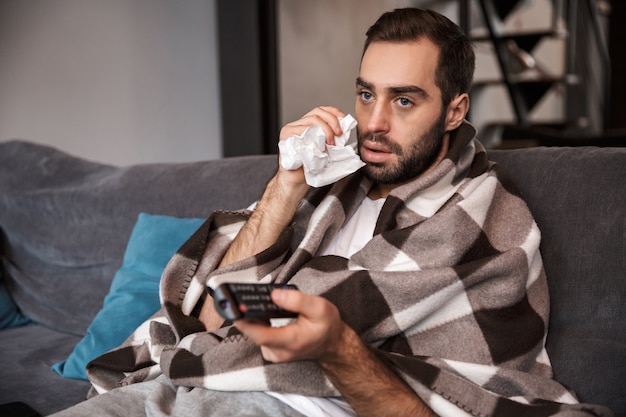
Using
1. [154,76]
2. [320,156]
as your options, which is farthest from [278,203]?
[154,76]

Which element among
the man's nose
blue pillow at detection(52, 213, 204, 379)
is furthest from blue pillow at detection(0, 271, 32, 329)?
the man's nose

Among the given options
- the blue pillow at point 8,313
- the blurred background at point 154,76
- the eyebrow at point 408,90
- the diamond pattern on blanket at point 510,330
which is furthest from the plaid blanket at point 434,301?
the blurred background at point 154,76

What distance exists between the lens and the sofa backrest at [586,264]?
A: 1320mm

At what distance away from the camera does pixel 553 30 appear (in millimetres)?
4430

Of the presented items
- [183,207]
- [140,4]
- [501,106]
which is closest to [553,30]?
[501,106]

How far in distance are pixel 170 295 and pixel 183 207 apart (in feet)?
1.83

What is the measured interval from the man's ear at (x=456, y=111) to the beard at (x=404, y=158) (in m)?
0.04

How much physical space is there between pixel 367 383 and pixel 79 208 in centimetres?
141

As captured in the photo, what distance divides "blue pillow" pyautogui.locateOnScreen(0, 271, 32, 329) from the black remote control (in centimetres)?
166

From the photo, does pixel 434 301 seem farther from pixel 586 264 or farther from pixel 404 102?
pixel 404 102

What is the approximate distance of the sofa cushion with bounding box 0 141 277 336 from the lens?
2010 mm

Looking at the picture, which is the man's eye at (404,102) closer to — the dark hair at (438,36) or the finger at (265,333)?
the dark hair at (438,36)

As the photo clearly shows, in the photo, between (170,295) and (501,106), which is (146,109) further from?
(501,106)

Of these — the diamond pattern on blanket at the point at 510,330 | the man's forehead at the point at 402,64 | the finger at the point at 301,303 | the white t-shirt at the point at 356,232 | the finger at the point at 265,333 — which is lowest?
the diamond pattern on blanket at the point at 510,330
